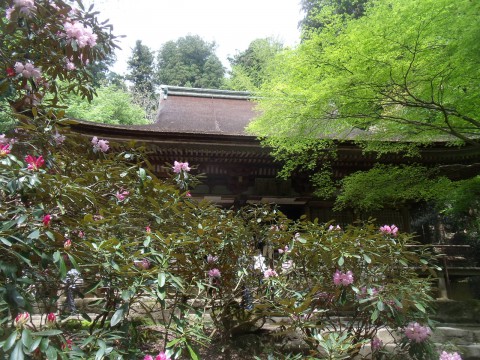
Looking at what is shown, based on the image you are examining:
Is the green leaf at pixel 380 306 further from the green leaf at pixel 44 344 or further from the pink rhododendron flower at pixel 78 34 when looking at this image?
the pink rhododendron flower at pixel 78 34

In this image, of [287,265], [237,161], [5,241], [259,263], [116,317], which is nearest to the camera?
[5,241]

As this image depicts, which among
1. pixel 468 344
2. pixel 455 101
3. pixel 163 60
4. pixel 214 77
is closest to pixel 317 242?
pixel 455 101

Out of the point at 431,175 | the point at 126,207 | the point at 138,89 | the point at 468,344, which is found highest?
the point at 138,89

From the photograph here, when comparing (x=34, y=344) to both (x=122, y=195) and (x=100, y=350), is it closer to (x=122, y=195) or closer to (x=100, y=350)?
(x=100, y=350)

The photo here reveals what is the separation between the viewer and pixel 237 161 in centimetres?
602

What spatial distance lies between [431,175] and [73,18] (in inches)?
192

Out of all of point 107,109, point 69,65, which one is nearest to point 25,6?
point 69,65

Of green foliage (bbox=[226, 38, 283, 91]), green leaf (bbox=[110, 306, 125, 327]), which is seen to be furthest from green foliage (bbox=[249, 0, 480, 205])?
green foliage (bbox=[226, 38, 283, 91])

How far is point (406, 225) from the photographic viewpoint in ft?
23.3

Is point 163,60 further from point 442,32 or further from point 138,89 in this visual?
point 442,32

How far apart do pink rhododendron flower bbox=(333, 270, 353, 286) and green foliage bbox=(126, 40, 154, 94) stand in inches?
1124

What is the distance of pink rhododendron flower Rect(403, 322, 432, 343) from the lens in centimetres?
246

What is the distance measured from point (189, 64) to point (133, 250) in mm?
30177

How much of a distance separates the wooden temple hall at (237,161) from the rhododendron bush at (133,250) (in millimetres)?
2369
